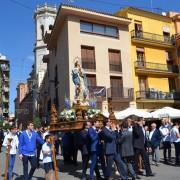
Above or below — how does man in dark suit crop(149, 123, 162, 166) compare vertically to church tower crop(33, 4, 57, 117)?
below

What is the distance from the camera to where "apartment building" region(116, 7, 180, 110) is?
3334 centimetres

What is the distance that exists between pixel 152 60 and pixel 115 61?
4.46 metres

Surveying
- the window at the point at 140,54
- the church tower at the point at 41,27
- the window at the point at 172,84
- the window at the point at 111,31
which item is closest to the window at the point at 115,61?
the window at the point at 111,31

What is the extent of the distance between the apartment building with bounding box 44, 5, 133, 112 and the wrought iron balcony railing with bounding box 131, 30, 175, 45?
1011 millimetres

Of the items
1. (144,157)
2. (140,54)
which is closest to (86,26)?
(140,54)

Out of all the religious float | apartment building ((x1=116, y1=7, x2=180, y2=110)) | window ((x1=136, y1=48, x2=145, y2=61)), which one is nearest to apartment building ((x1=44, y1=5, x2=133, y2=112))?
apartment building ((x1=116, y1=7, x2=180, y2=110))

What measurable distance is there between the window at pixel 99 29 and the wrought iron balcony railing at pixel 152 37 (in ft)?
6.88

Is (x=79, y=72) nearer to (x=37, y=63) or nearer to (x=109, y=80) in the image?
(x=109, y=80)

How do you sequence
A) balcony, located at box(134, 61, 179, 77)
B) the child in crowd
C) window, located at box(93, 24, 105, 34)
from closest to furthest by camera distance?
the child in crowd, window, located at box(93, 24, 105, 34), balcony, located at box(134, 61, 179, 77)

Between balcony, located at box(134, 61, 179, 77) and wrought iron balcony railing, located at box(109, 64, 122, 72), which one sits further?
balcony, located at box(134, 61, 179, 77)

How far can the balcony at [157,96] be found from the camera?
32812 millimetres

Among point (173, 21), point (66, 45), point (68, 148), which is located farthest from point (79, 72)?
point (173, 21)

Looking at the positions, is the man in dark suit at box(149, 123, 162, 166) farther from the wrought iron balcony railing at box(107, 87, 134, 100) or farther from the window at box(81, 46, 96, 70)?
the window at box(81, 46, 96, 70)

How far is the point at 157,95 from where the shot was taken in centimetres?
3366
